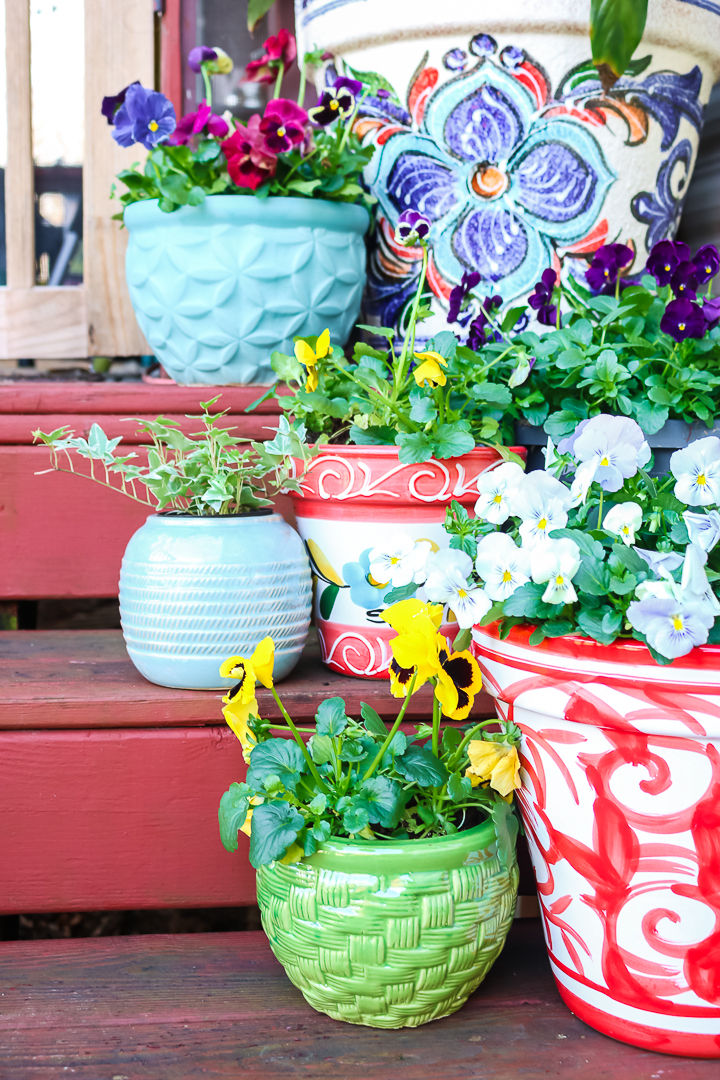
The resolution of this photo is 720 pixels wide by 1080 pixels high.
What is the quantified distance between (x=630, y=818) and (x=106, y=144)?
1654 mm

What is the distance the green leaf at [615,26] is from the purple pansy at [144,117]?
57 cm

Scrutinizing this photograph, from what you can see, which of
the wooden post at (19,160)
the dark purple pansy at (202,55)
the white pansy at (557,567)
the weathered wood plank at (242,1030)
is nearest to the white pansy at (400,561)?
the white pansy at (557,567)

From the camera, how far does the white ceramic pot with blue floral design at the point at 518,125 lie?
1.33m

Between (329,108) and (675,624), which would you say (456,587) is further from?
(329,108)

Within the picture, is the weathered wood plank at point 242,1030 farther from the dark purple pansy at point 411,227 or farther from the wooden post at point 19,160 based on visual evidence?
the wooden post at point 19,160

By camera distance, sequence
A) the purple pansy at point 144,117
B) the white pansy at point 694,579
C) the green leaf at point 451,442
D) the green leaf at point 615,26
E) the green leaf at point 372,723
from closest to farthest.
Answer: the white pansy at point 694,579
the green leaf at point 372,723
the green leaf at point 451,442
the green leaf at point 615,26
the purple pansy at point 144,117

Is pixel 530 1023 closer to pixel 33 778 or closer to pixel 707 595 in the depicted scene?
pixel 707 595

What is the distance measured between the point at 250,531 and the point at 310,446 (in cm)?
14

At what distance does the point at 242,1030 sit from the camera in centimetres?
84

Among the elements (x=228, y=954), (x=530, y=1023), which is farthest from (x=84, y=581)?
(x=530, y=1023)

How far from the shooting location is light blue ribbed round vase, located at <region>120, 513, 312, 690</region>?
39.1 inches

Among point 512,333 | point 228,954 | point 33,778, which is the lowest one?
point 228,954

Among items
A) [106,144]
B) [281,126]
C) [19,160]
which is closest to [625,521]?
[281,126]

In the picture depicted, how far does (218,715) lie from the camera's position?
3.28 feet
